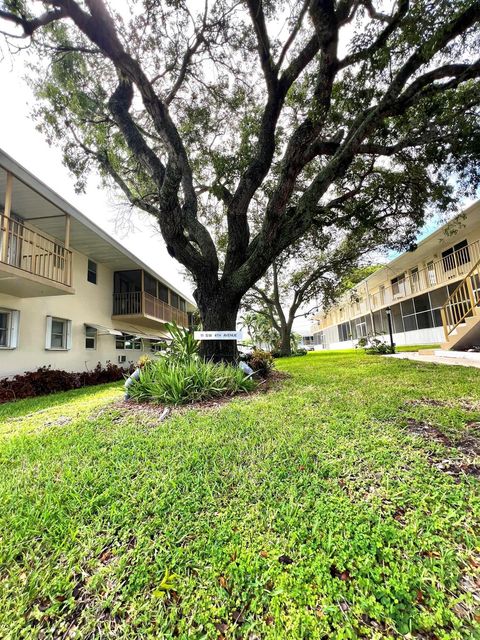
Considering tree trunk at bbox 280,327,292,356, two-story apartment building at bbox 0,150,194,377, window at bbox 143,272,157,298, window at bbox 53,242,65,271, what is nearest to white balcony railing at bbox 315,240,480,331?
tree trunk at bbox 280,327,292,356

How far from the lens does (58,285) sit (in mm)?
9062

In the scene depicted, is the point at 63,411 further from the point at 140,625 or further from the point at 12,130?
the point at 12,130

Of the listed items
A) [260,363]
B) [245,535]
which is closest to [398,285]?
[260,363]

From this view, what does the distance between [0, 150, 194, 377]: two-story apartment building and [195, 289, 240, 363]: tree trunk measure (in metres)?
4.30

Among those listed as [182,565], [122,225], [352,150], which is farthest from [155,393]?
[122,225]

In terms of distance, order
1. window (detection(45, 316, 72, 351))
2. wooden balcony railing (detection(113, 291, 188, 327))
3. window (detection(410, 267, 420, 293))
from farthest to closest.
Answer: window (detection(410, 267, 420, 293)) < wooden balcony railing (detection(113, 291, 188, 327)) < window (detection(45, 316, 72, 351))

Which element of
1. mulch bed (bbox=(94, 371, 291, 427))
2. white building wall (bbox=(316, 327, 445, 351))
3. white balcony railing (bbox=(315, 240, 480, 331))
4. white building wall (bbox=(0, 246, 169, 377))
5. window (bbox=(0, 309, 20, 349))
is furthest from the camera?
white building wall (bbox=(316, 327, 445, 351))

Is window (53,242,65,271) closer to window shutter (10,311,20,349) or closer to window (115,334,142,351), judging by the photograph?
window shutter (10,311,20,349)

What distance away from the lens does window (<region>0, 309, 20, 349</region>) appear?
8867mm

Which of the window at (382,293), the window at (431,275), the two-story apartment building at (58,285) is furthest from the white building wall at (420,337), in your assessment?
the two-story apartment building at (58,285)

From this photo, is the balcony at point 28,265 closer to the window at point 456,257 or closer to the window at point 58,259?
the window at point 58,259

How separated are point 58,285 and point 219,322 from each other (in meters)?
5.80

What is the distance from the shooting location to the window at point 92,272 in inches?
523

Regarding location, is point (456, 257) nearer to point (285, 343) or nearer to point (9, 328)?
point (285, 343)
